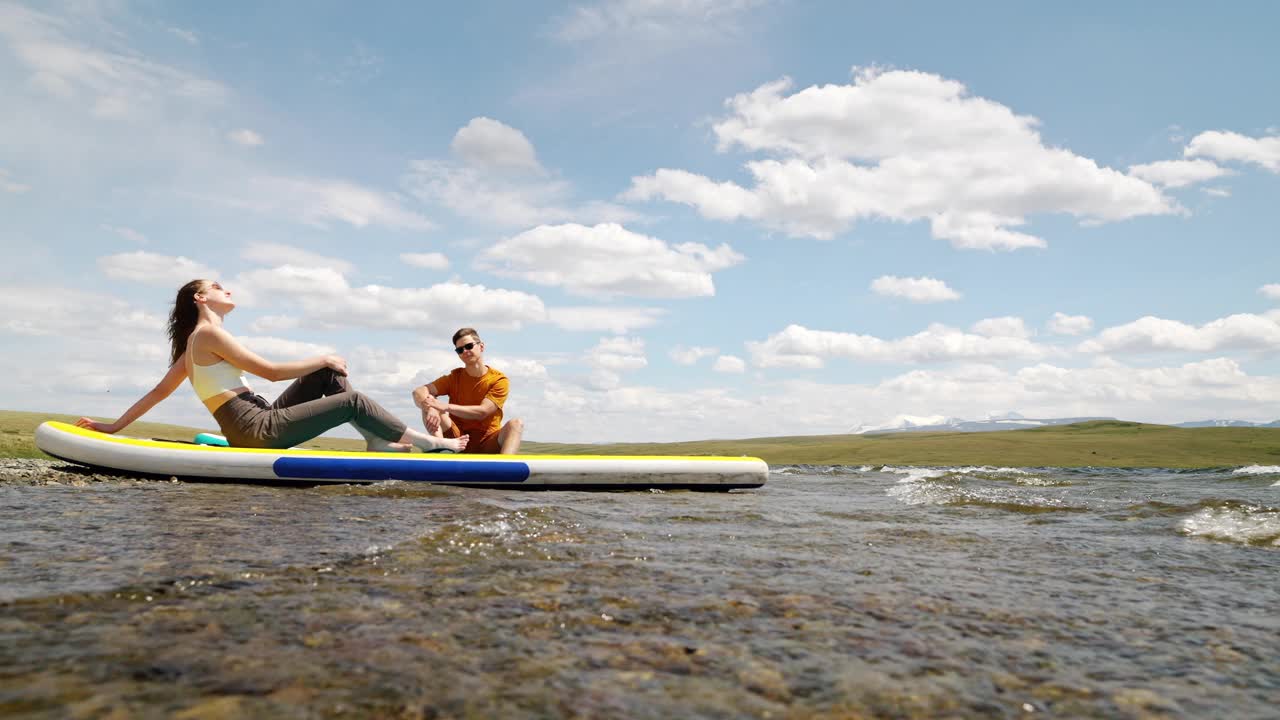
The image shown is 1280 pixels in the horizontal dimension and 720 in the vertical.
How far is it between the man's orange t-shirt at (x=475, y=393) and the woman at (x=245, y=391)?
3.87ft

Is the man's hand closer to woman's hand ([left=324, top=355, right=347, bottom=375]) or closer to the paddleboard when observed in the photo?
the paddleboard

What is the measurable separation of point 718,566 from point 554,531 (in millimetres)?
1713

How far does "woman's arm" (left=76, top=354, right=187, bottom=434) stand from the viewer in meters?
10.3

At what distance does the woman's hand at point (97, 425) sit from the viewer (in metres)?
10.8

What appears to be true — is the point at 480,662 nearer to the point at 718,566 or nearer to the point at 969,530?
the point at 718,566

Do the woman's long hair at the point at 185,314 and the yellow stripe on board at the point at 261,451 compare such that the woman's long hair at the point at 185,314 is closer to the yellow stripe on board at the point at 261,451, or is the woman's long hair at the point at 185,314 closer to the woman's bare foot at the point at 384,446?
the yellow stripe on board at the point at 261,451

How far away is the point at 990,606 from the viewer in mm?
4402

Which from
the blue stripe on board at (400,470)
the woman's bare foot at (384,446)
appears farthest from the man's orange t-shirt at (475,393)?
the blue stripe on board at (400,470)

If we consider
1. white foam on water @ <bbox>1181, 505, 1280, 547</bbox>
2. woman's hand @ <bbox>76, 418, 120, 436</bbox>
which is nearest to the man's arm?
woman's hand @ <bbox>76, 418, 120, 436</bbox>

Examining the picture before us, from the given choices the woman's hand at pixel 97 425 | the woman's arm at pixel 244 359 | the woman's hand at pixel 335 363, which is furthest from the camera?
the woman's hand at pixel 97 425

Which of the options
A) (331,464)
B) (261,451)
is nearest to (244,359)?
(261,451)

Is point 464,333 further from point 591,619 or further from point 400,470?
point 591,619

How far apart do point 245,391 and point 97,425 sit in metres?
2.77

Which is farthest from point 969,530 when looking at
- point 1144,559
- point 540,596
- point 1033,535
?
point 540,596
